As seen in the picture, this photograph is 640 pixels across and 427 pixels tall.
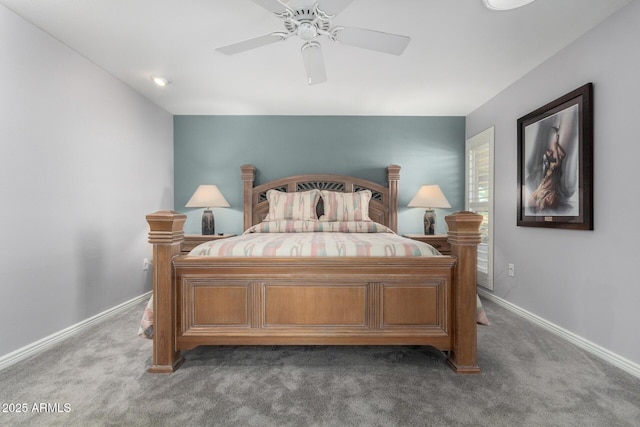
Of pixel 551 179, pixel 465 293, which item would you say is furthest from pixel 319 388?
pixel 551 179

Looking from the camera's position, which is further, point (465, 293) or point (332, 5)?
point (465, 293)

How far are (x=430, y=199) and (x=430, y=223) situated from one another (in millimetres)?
316

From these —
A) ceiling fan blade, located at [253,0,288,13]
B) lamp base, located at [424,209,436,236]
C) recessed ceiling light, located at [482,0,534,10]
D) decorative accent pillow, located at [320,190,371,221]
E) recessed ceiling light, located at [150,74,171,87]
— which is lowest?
lamp base, located at [424,209,436,236]

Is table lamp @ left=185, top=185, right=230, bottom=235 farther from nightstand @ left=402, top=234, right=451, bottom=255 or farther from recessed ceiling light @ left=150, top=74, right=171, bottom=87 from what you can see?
nightstand @ left=402, top=234, right=451, bottom=255

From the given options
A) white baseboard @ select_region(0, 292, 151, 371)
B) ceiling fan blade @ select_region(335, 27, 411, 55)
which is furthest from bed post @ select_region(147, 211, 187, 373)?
ceiling fan blade @ select_region(335, 27, 411, 55)

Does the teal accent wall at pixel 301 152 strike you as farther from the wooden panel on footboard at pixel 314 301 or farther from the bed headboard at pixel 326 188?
the wooden panel on footboard at pixel 314 301

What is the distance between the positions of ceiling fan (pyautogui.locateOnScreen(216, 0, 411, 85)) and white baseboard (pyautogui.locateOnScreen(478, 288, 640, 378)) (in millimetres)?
2419

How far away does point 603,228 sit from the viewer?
2021mm

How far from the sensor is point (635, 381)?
1.69 m

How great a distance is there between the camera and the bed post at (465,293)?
5.59 ft

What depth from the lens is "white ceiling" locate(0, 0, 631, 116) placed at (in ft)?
6.29

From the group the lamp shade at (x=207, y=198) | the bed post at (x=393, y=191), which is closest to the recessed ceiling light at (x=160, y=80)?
the lamp shade at (x=207, y=198)

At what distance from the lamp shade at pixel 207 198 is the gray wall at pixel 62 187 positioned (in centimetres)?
56

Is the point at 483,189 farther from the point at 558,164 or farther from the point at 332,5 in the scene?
the point at 332,5
